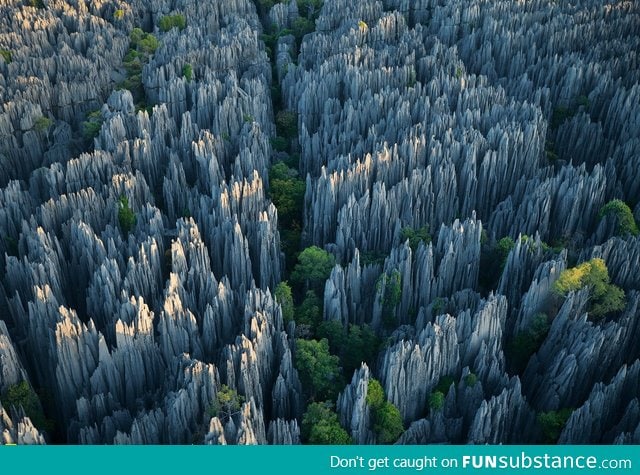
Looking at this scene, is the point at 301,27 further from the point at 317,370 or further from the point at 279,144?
the point at 317,370

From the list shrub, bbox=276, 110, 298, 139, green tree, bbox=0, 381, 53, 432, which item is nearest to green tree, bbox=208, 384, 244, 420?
green tree, bbox=0, 381, 53, 432

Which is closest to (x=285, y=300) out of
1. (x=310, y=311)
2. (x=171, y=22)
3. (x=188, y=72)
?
(x=310, y=311)

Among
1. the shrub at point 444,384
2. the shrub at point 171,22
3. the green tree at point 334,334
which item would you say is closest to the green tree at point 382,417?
the shrub at point 444,384

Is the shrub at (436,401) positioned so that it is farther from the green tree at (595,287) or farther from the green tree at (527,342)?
the green tree at (595,287)
